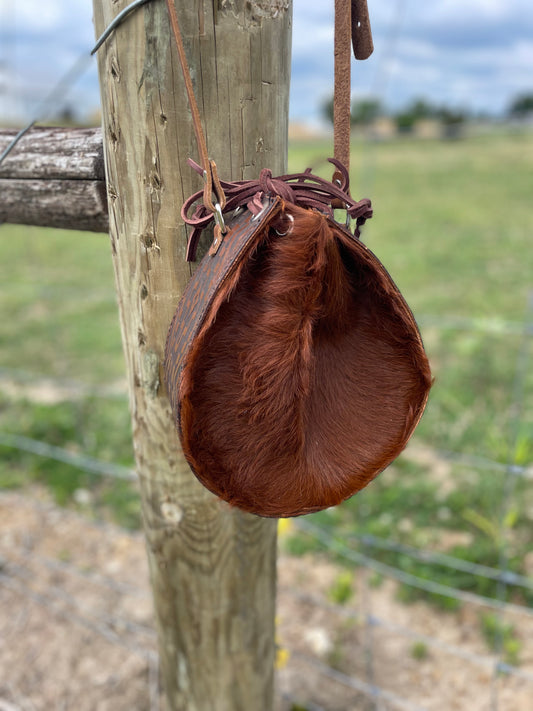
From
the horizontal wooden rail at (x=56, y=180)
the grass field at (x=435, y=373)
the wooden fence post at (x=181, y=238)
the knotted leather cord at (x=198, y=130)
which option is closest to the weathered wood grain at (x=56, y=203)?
the horizontal wooden rail at (x=56, y=180)

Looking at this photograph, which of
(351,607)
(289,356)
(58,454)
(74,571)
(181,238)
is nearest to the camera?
(289,356)

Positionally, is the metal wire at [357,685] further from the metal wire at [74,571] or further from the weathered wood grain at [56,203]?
the weathered wood grain at [56,203]

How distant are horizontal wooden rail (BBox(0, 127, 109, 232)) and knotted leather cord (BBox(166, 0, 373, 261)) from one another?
356 millimetres

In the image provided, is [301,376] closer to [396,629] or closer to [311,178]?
[311,178]

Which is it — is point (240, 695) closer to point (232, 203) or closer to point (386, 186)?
point (232, 203)

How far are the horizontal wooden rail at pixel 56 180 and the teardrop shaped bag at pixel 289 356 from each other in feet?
1.27

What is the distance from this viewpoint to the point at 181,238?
1025 millimetres

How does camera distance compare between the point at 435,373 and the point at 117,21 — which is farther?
the point at 435,373

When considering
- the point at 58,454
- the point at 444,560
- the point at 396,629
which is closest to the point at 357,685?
the point at 396,629

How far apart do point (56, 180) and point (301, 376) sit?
32.4 inches

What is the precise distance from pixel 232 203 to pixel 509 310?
4993 mm

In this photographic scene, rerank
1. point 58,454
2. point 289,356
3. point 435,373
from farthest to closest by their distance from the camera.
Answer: point 435,373 → point 58,454 → point 289,356

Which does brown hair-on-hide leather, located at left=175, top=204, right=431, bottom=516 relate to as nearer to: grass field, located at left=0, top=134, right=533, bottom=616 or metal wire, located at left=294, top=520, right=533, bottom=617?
grass field, located at left=0, top=134, right=533, bottom=616

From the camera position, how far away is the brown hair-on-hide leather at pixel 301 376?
0.84 m
